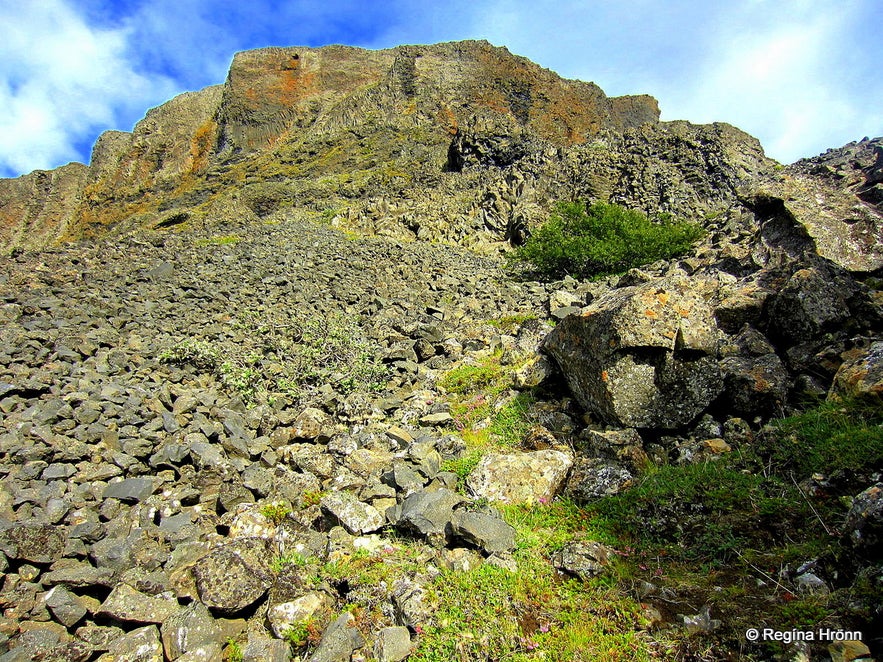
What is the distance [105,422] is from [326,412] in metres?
2.47

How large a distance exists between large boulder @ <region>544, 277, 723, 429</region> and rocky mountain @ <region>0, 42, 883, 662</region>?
0.07 ft

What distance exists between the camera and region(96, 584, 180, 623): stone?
2.90m

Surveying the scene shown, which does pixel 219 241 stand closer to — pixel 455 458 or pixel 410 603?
pixel 455 458

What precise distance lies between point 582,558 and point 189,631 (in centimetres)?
250

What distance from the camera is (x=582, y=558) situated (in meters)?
3.32

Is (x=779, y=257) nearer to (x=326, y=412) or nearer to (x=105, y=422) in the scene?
(x=326, y=412)

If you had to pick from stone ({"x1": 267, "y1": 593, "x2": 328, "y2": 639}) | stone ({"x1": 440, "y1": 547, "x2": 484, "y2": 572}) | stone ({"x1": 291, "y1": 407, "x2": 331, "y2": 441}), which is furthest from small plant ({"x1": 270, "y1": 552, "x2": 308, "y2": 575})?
stone ({"x1": 291, "y1": 407, "x2": 331, "y2": 441})

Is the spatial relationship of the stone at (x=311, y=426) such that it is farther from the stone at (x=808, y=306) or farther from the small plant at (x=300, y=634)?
the stone at (x=808, y=306)

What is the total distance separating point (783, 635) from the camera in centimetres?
241

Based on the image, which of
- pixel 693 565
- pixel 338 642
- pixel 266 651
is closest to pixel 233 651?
pixel 266 651

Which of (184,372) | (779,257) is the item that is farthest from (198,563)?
(779,257)

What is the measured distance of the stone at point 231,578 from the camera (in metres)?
3.03

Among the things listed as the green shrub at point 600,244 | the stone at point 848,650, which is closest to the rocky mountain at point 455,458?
the stone at point 848,650

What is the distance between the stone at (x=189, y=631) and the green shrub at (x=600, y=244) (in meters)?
14.0
